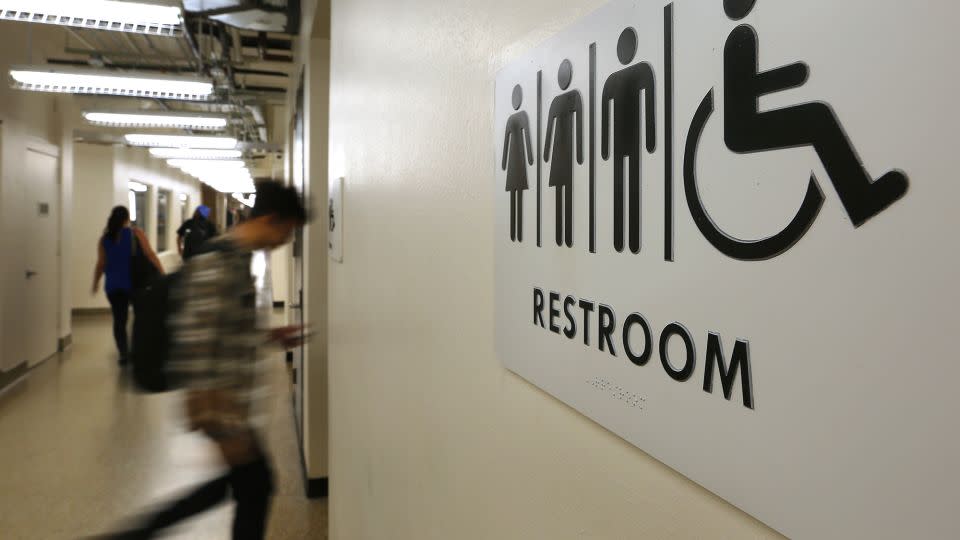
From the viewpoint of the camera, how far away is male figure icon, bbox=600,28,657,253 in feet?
1.51

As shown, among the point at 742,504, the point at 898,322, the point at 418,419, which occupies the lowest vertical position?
the point at 418,419

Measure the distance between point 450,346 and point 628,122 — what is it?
0.60 metres

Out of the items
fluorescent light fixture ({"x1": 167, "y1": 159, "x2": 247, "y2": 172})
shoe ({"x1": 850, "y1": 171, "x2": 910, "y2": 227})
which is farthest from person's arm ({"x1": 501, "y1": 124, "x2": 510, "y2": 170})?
fluorescent light fixture ({"x1": 167, "y1": 159, "x2": 247, "y2": 172})

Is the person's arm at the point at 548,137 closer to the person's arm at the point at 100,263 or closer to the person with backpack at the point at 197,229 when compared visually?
the person's arm at the point at 100,263

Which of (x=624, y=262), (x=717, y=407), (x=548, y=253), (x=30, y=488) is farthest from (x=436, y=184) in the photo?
(x=30, y=488)

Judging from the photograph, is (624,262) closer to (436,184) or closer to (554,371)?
(554,371)

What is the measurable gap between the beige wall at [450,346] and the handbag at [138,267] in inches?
211

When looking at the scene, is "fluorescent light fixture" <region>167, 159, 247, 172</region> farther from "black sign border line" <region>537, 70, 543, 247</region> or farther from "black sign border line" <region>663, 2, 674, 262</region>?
"black sign border line" <region>663, 2, 674, 262</region>

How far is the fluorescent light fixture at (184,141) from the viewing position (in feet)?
20.9

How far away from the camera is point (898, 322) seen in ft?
0.91

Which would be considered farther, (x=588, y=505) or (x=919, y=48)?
(x=588, y=505)

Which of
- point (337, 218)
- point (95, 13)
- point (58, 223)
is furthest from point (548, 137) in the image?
point (58, 223)

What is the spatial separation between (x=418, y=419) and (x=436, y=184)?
49 cm

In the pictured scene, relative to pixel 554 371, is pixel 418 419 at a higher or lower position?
lower
